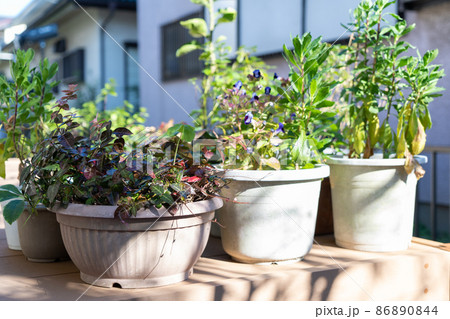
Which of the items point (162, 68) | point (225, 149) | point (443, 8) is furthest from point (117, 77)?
point (225, 149)

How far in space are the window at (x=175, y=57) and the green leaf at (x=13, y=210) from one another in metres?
5.41

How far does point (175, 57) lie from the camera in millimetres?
7660

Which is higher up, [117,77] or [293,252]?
[117,77]

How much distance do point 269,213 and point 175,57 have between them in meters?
6.39

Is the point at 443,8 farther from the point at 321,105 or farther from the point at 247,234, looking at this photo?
the point at 247,234

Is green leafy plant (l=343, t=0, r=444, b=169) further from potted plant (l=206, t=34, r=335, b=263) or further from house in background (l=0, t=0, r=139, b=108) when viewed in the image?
house in background (l=0, t=0, r=139, b=108)

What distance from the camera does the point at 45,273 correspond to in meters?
1.59

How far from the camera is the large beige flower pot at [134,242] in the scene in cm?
134

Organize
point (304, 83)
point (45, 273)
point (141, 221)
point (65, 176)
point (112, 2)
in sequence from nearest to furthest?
1. point (141, 221)
2. point (65, 176)
3. point (45, 273)
4. point (304, 83)
5. point (112, 2)

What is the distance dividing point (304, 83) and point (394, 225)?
623 mm

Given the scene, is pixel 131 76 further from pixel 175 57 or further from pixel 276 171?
pixel 276 171

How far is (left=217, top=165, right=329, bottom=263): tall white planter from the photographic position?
1584mm

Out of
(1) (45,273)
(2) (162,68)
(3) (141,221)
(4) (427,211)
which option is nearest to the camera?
(3) (141,221)

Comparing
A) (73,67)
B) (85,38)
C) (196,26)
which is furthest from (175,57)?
(196,26)
